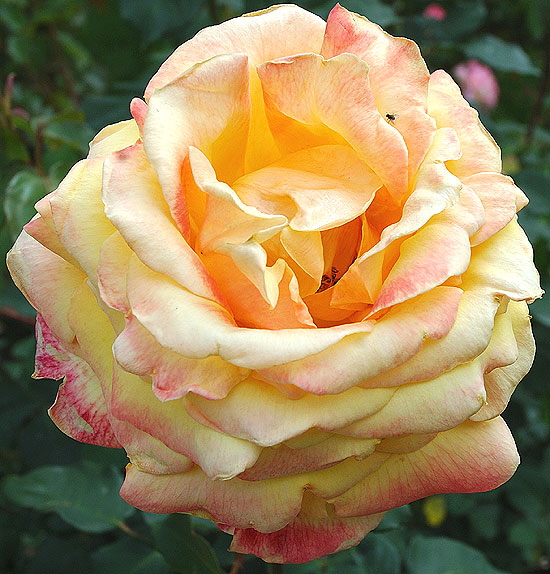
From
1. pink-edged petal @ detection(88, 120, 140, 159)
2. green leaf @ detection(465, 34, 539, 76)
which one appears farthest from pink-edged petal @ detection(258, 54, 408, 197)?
green leaf @ detection(465, 34, 539, 76)

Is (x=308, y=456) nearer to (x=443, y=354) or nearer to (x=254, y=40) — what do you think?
(x=443, y=354)

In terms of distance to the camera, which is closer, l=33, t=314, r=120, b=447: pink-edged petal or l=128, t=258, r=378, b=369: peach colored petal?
l=128, t=258, r=378, b=369: peach colored petal

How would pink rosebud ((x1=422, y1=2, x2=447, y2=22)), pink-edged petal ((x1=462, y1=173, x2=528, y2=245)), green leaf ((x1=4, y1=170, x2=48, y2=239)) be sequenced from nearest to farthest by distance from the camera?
1. pink-edged petal ((x1=462, y1=173, x2=528, y2=245))
2. green leaf ((x1=4, y1=170, x2=48, y2=239))
3. pink rosebud ((x1=422, y1=2, x2=447, y2=22))

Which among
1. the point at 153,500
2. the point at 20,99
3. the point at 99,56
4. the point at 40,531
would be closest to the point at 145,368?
the point at 153,500

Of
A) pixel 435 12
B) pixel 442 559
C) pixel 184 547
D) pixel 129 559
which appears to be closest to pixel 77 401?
pixel 184 547

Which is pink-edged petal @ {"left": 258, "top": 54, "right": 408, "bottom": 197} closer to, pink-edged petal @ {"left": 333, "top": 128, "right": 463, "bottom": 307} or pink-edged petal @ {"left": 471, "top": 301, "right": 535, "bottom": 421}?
pink-edged petal @ {"left": 333, "top": 128, "right": 463, "bottom": 307}

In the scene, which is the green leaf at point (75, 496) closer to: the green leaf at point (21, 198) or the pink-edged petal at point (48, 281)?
the green leaf at point (21, 198)

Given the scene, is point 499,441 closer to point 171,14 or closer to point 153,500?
point 153,500

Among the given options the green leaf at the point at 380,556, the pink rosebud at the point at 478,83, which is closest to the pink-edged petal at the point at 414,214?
the green leaf at the point at 380,556

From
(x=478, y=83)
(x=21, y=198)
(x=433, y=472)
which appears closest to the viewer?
(x=433, y=472)
